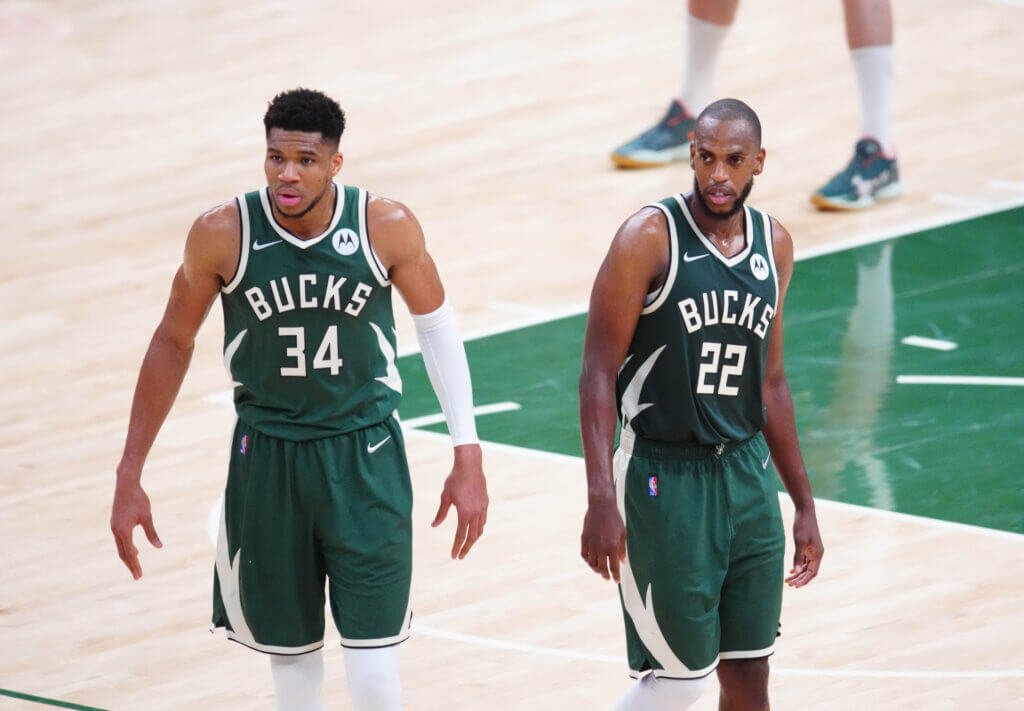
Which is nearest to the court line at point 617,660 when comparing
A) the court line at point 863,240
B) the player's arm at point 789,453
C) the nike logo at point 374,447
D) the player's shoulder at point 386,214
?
the player's arm at point 789,453

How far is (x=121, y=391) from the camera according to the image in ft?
28.2

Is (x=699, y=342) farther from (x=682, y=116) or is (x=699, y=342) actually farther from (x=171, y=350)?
(x=682, y=116)

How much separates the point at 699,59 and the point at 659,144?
49cm

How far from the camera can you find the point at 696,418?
4.58 metres

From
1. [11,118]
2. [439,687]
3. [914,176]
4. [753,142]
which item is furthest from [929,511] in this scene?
[11,118]

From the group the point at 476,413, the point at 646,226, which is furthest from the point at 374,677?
the point at 476,413

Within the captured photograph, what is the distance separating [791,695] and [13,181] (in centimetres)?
707

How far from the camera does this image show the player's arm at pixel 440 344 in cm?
473

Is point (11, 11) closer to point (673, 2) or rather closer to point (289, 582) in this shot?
point (673, 2)

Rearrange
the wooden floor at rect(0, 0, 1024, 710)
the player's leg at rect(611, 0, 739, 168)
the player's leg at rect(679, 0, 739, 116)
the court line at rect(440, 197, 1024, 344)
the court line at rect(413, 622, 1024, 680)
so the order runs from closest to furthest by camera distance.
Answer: the court line at rect(413, 622, 1024, 680) → the wooden floor at rect(0, 0, 1024, 710) → the court line at rect(440, 197, 1024, 344) → the player's leg at rect(679, 0, 739, 116) → the player's leg at rect(611, 0, 739, 168)

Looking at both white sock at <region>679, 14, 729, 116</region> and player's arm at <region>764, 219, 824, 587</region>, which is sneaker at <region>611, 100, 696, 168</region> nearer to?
white sock at <region>679, 14, 729, 116</region>

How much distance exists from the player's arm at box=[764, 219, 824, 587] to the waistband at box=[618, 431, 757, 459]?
0.16 m

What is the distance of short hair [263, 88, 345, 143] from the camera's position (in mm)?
4605

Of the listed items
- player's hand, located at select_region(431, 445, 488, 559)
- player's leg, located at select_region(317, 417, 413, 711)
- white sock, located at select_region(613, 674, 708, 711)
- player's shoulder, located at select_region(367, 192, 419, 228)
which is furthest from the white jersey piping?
white sock, located at select_region(613, 674, 708, 711)
